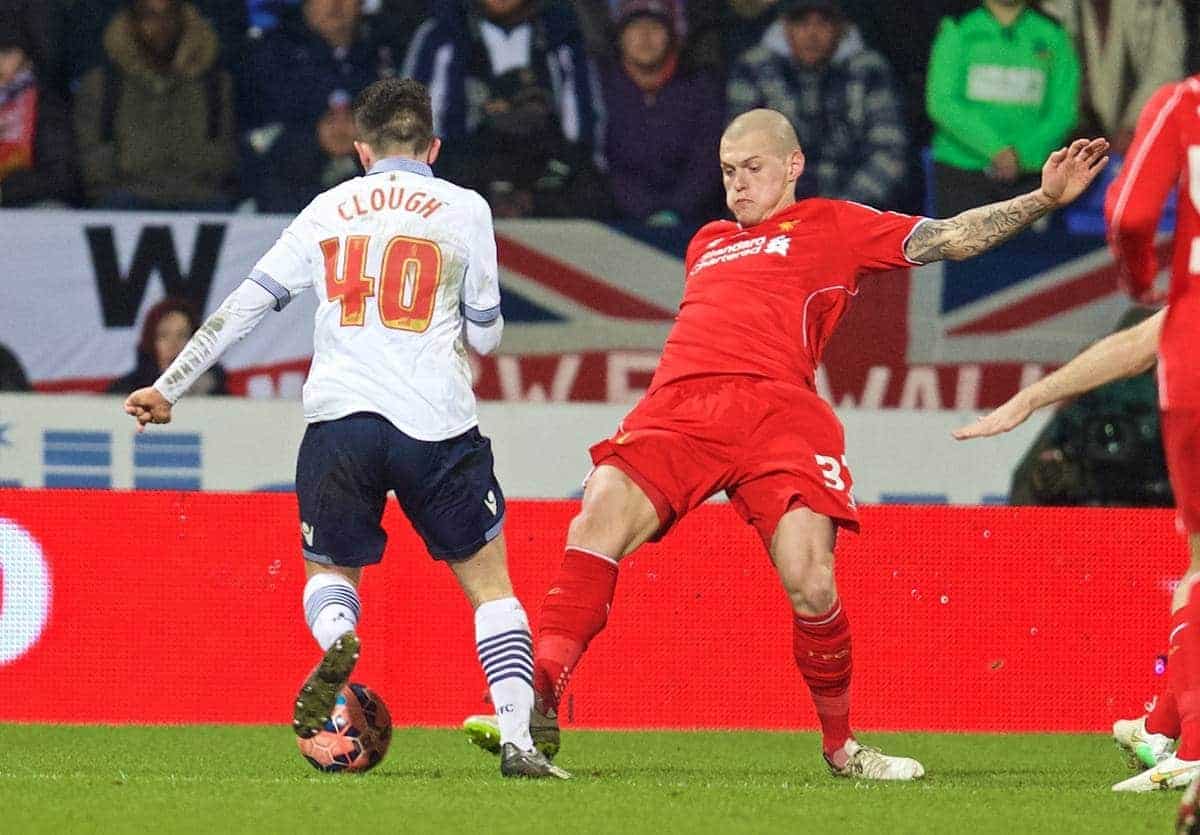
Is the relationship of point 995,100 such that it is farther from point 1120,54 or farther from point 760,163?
point 760,163

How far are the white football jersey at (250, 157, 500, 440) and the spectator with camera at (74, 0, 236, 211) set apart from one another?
5.95 m

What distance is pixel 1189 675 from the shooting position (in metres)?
5.00

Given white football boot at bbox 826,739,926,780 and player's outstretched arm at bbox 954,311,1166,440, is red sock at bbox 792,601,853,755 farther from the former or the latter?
player's outstretched arm at bbox 954,311,1166,440

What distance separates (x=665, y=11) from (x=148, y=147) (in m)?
3.00

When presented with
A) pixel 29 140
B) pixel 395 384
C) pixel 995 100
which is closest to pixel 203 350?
pixel 395 384

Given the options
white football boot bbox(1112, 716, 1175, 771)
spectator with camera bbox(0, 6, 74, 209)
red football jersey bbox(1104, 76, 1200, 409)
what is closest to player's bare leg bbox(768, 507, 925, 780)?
white football boot bbox(1112, 716, 1175, 771)

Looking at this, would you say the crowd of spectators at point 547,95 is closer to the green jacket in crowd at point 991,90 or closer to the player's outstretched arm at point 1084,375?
the green jacket in crowd at point 991,90

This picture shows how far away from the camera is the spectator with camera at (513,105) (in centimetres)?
1190

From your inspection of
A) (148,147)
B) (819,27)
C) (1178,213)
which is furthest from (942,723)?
(148,147)

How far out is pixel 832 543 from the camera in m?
6.20

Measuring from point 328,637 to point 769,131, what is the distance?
81.0 inches

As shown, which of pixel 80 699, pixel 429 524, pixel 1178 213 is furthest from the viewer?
pixel 80 699

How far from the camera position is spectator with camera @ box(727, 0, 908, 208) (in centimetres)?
1206

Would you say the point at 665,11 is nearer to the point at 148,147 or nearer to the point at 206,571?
the point at 148,147
